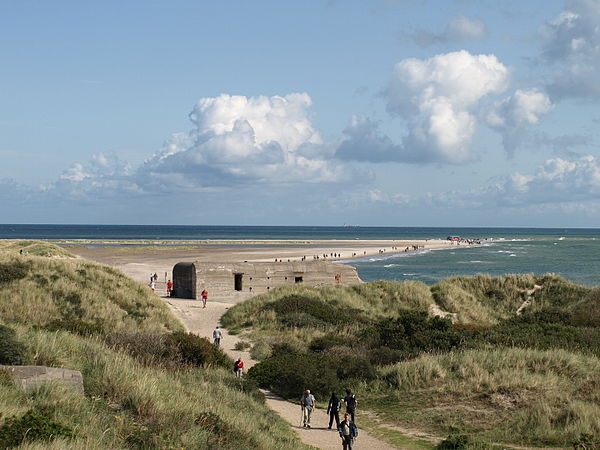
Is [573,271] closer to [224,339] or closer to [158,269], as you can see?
[158,269]

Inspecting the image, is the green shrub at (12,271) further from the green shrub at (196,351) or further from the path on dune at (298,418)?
the green shrub at (196,351)

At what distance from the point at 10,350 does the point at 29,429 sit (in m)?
4.26

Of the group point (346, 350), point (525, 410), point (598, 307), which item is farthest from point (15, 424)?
point (598, 307)

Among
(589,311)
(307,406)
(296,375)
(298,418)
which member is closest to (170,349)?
(296,375)

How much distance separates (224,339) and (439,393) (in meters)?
13.4

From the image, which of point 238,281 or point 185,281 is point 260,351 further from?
point 185,281

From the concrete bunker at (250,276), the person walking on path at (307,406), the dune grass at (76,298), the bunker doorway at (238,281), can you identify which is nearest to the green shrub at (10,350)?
the person walking on path at (307,406)

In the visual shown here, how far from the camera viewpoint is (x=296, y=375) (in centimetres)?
1930

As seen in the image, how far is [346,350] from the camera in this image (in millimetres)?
23500

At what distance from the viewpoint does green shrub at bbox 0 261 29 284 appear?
28.4 m

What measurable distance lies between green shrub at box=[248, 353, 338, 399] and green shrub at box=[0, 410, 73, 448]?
11474 millimetres

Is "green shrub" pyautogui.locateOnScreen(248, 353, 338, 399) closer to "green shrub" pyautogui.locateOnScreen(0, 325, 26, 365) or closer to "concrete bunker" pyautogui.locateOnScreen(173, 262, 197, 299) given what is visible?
"green shrub" pyautogui.locateOnScreen(0, 325, 26, 365)

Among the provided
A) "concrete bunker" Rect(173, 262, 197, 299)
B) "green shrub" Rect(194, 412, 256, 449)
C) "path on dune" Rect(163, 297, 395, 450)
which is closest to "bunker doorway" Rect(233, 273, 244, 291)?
"concrete bunker" Rect(173, 262, 197, 299)

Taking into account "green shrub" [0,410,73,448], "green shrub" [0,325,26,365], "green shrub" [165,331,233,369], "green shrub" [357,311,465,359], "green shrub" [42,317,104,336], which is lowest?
"green shrub" [357,311,465,359]
